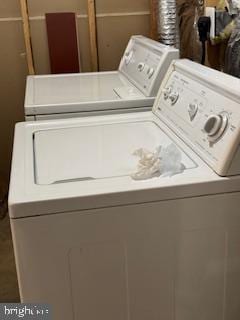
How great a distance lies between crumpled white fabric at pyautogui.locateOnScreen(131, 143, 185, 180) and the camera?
112 centimetres

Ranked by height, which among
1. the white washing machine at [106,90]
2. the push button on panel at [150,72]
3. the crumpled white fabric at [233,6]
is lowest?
the white washing machine at [106,90]

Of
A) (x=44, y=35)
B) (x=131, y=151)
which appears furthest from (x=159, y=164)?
(x=44, y=35)

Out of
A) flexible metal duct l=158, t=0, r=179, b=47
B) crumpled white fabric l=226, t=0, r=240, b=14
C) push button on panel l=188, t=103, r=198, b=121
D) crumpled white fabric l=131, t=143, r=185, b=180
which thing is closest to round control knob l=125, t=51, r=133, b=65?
flexible metal duct l=158, t=0, r=179, b=47

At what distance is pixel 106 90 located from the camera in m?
2.05

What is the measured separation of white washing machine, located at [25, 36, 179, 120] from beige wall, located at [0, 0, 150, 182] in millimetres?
383

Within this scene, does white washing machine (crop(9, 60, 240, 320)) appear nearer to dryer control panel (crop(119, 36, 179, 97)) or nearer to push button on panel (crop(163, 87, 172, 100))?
push button on panel (crop(163, 87, 172, 100))

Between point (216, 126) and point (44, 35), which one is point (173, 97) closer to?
point (216, 126)

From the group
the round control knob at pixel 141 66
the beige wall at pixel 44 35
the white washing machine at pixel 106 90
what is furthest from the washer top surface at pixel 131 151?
the beige wall at pixel 44 35

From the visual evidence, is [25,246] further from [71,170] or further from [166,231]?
[166,231]

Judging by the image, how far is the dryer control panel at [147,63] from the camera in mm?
1807

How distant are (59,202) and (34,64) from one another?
182 centimetres

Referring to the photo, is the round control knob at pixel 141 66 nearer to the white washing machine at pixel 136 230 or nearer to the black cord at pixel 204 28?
the black cord at pixel 204 28

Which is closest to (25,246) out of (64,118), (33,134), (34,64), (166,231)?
(166,231)

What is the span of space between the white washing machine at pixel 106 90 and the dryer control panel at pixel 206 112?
0.73 ft
